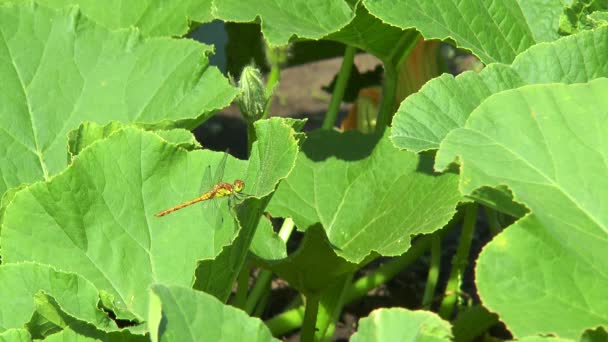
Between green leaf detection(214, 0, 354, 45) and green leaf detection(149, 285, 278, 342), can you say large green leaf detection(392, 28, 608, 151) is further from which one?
green leaf detection(149, 285, 278, 342)

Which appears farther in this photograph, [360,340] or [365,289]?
[365,289]

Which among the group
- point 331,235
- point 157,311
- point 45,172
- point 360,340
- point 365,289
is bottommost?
point 365,289

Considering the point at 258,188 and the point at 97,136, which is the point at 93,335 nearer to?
the point at 258,188

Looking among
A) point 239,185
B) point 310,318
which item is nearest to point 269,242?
point 310,318

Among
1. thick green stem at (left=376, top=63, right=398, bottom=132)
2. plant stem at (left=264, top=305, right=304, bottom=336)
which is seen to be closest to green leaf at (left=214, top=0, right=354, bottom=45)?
thick green stem at (left=376, top=63, right=398, bottom=132)

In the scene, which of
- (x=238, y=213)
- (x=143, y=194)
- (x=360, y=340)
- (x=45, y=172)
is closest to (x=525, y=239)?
(x=360, y=340)

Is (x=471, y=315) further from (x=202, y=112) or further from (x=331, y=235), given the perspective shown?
(x=202, y=112)

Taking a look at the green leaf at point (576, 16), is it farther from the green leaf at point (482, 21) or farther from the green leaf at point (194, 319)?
the green leaf at point (194, 319)
